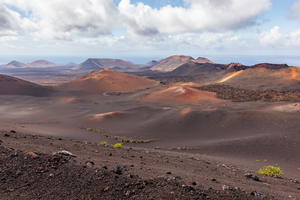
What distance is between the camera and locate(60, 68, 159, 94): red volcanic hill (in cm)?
6650

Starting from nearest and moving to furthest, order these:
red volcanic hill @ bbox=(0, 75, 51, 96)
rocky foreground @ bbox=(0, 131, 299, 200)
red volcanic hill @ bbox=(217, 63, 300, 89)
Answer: rocky foreground @ bbox=(0, 131, 299, 200)
red volcanic hill @ bbox=(0, 75, 51, 96)
red volcanic hill @ bbox=(217, 63, 300, 89)

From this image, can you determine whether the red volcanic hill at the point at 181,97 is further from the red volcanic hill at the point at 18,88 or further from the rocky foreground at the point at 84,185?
the rocky foreground at the point at 84,185

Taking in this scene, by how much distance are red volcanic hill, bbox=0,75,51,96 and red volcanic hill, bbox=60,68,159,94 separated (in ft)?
22.5

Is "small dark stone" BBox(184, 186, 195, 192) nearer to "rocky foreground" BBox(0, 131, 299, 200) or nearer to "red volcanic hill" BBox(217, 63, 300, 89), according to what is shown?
"rocky foreground" BBox(0, 131, 299, 200)

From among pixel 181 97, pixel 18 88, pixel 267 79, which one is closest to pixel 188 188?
pixel 181 97

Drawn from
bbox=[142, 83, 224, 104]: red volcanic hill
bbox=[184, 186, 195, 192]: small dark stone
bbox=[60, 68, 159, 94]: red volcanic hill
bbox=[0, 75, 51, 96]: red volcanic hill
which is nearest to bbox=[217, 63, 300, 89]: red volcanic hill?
bbox=[142, 83, 224, 104]: red volcanic hill

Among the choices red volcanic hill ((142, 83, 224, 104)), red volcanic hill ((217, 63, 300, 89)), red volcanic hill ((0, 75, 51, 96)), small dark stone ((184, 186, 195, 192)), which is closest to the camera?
small dark stone ((184, 186, 195, 192))

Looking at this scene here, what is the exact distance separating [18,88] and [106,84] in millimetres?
22748

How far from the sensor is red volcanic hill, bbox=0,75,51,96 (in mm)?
58597

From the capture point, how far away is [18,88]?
61219 millimetres

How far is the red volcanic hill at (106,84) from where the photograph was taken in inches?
2618

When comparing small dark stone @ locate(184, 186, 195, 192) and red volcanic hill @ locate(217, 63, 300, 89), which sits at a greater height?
red volcanic hill @ locate(217, 63, 300, 89)

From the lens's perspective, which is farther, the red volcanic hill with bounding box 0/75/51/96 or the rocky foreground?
the red volcanic hill with bounding box 0/75/51/96

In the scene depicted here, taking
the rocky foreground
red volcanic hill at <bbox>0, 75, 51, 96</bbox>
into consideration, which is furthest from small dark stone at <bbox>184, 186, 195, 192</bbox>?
red volcanic hill at <bbox>0, 75, 51, 96</bbox>
